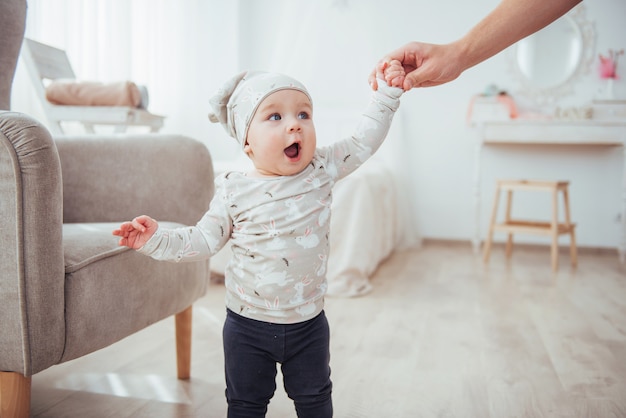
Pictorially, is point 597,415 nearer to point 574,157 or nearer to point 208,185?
point 208,185

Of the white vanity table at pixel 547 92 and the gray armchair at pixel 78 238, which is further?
the white vanity table at pixel 547 92

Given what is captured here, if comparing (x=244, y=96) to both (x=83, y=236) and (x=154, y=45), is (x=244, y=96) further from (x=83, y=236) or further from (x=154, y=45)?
(x=154, y=45)

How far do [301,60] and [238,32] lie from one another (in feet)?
1.88

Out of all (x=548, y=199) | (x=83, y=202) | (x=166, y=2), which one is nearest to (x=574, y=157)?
(x=548, y=199)

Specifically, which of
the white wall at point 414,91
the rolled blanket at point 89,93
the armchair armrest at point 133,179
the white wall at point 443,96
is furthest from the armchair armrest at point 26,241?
the white wall at point 443,96

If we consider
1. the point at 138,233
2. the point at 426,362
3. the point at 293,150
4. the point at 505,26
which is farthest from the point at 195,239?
the point at 426,362

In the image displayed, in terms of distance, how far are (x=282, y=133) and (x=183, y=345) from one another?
2.48 feet

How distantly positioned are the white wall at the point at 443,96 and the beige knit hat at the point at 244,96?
8.95ft

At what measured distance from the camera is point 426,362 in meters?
1.56

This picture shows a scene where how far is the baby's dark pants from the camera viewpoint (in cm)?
91

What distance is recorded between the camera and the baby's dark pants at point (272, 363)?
91 cm

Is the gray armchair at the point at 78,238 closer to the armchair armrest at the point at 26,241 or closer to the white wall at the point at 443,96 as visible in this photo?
the armchair armrest at the point at 26,241

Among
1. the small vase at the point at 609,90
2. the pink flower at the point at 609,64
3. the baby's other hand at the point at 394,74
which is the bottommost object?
the baby's other hand at the point at 394,74

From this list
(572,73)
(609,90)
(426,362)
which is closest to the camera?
(426,362)
